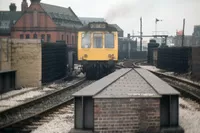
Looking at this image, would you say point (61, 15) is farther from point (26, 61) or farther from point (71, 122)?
point (71, 122)

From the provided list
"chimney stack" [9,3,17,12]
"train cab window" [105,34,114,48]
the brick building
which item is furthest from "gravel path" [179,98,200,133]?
"chimney stack" [9,3,17,12]

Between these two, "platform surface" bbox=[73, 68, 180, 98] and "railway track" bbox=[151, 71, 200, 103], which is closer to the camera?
"platform surface" bbox=[73, 68, 180, 98]

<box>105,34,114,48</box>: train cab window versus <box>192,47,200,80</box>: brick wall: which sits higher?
<box>105,34,114,48</box>: train cab window

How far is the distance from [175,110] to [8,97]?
765 centimetres

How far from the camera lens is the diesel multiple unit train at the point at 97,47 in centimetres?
1875

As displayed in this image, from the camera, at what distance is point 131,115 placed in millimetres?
6277

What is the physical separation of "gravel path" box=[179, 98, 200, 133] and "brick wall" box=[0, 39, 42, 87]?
777cm

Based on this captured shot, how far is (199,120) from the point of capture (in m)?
7.98

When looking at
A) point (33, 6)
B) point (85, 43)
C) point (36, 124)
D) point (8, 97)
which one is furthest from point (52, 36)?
point (36, 124)

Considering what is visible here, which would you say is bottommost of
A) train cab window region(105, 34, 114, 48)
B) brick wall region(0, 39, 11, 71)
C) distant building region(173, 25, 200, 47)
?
brick wall region(0, 39, 11, 71)

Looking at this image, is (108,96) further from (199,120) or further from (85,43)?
(85,43)

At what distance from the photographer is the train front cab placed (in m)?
18.7

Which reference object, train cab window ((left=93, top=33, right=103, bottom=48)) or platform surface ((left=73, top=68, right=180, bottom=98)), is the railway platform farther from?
train cab window ((left=93, top=33, right=103, bottom=48))

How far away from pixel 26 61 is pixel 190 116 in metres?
9.59
